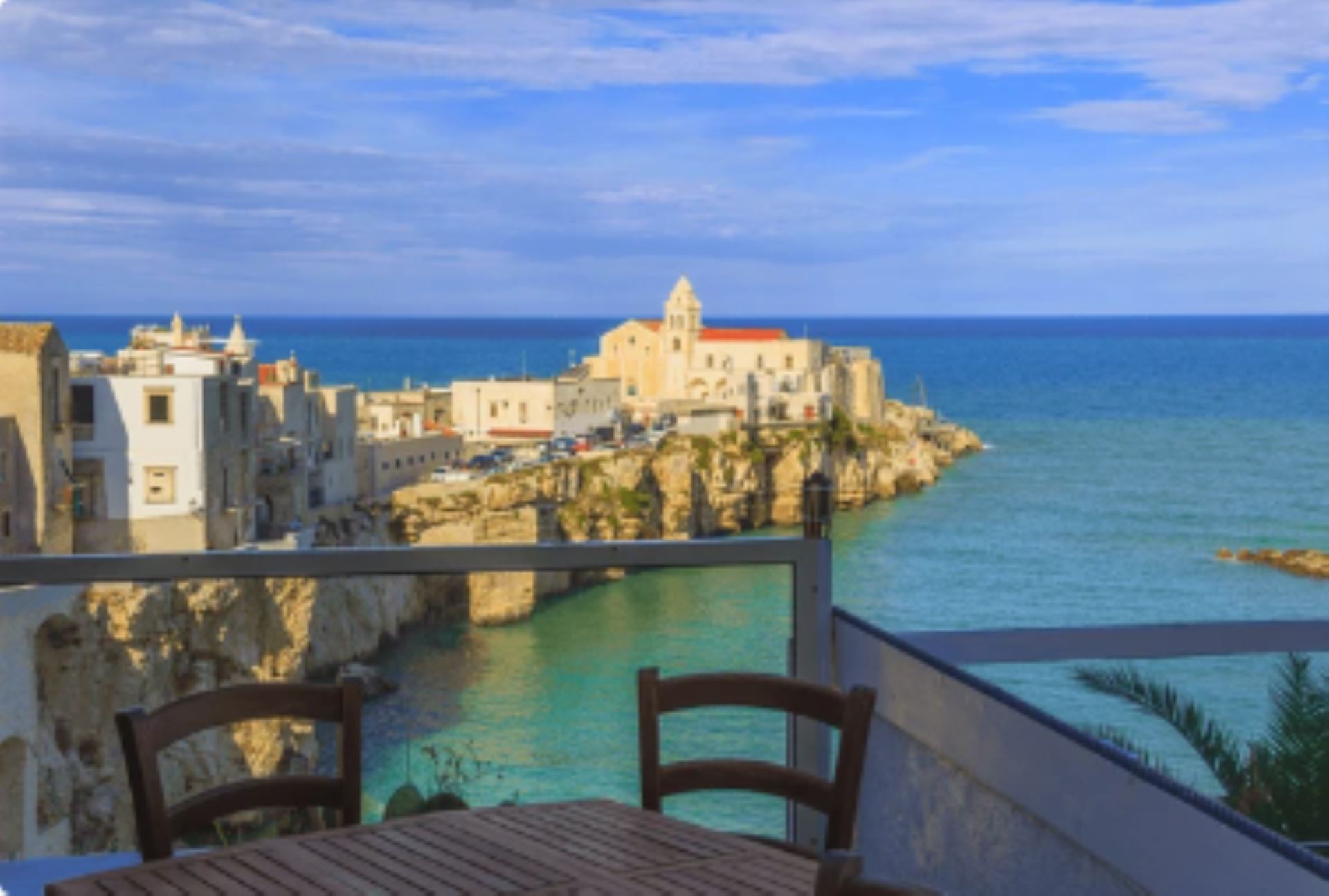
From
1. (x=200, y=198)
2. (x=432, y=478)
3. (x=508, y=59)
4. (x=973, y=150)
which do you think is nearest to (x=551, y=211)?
(x=508, y=59)

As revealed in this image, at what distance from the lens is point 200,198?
2687 inches

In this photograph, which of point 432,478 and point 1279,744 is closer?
point 1279,744

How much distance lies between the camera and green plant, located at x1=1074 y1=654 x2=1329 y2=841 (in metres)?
3.15

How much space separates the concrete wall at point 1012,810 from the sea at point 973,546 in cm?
12

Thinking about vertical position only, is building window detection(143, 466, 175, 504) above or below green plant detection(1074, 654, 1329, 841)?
below

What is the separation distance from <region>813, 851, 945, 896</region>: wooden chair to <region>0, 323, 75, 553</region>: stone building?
85.1 feet

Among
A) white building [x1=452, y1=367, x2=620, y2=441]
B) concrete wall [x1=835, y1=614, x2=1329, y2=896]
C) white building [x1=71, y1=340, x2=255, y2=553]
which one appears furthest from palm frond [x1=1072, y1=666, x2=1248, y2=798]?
white building [x1=452, y1=367, x2=620, y2=441]

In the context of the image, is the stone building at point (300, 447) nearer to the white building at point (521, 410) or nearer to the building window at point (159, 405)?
the building window at point (159, 405)

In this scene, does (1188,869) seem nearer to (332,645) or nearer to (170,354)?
(332,645)

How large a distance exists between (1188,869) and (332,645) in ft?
5.50

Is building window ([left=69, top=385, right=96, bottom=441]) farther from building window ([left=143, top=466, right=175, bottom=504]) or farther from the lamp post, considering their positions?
the lamp post

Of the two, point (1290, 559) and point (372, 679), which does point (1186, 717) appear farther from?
point (1290, 559)

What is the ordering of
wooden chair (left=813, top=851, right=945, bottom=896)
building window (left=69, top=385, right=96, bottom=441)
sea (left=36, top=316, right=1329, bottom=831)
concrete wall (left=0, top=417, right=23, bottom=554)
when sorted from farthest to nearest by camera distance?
building window (left=69, top=385, right=96, bottom=441) → concrete wall (left=0, top=417, right=23, bottom=554) → sea (left=36, top=316, right=1329, bottom=831) → wooden chair (left=813, top=851, right=945, bottom=896)

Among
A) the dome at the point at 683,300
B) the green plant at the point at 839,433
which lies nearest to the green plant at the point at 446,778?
the green plant at the point at 839,433
